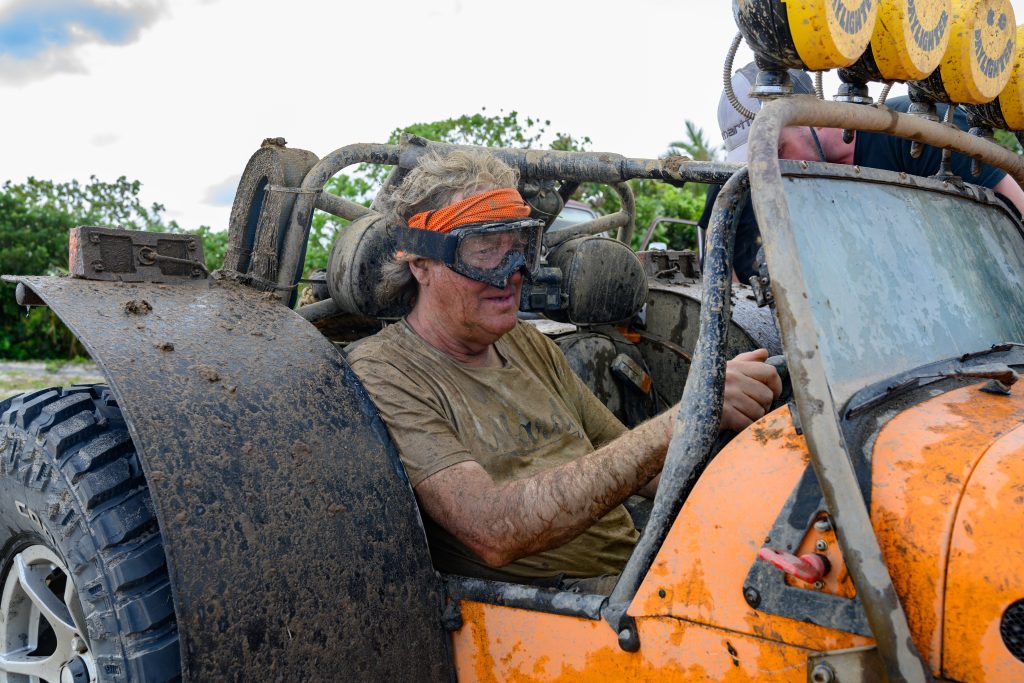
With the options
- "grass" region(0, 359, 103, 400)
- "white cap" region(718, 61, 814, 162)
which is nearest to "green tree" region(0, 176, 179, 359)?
"grass" region(0, 359, 103, 400)

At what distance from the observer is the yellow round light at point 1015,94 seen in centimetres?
230

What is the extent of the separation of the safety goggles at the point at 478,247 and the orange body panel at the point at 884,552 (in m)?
0.89

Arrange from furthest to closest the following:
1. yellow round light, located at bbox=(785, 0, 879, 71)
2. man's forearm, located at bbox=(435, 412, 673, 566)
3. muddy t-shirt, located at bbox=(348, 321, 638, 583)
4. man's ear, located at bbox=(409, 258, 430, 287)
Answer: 1. man's ear, located at bbox=(409, 258, 430, 287)
2. muddy t-shirt, located at bbox=(348, 321, 638, 583)
3. man's forearm, located at bbox=(435, 412, 673, 566)
4. yellow round light, located at bbox=(785, 0, 879, 71)

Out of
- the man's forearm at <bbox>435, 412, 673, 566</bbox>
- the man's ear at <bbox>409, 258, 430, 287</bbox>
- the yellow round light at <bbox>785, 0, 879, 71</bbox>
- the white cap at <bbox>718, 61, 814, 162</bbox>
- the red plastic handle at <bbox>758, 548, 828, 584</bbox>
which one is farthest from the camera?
the white cap at <bbox>718, 61, 814, 162</bbox>

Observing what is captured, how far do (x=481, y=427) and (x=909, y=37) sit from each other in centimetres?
127

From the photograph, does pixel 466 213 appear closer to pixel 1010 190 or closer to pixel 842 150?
pixel 842 150

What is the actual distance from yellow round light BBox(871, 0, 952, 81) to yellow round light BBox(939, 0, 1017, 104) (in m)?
0.15

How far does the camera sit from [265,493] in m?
1.79

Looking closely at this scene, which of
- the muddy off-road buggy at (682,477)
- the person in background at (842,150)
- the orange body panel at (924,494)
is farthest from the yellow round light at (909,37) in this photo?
the orange body panel at (924,494)

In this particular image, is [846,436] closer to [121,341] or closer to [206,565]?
[206,565]

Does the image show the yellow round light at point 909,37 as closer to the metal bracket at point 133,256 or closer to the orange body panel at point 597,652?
the orange body panel at point 597,652

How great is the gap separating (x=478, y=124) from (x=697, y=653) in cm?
1056

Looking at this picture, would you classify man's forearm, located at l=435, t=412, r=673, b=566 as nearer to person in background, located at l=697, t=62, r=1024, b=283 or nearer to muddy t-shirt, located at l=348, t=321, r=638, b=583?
muddy t-shirt, located at l=348, t=321, r=638, b=583

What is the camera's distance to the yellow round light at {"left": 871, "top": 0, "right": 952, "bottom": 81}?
66.5 inches
